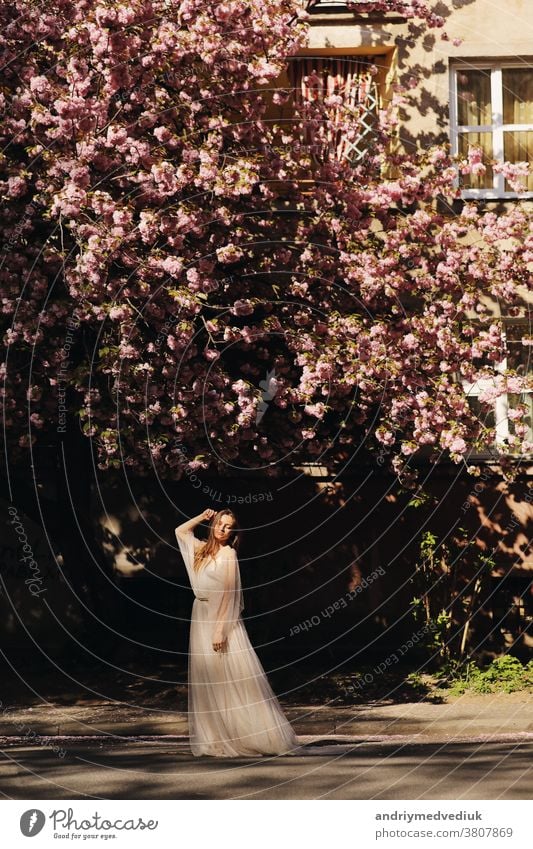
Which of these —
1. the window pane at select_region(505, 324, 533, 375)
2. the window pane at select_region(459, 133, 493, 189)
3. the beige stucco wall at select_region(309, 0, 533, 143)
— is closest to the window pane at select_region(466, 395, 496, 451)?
the window pane at select_region(505, 324, 533, 375)

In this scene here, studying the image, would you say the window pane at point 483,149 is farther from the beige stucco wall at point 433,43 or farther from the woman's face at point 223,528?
the woman's face at point 223,528

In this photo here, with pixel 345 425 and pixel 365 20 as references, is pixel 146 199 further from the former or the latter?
pixel 365 20

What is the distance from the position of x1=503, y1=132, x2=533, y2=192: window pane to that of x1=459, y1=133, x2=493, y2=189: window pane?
26 centimetres

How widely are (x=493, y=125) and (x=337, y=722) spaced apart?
28.7 ft

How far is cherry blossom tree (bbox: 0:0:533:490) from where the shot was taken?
1339 centimetres

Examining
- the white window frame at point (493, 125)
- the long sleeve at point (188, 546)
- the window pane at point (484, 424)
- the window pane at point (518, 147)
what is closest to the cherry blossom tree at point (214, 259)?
the window pane at point (484, 424)

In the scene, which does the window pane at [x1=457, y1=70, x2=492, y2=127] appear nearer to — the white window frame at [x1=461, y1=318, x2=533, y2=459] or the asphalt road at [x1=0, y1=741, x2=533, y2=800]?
the white window frame at [x1=461, y1=318, x2=533, y2=459]

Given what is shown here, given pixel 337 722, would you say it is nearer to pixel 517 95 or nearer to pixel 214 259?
pixel 214 259

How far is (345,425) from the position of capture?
1588 centimetres

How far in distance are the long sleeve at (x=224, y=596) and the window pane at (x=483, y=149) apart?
8.07 meters

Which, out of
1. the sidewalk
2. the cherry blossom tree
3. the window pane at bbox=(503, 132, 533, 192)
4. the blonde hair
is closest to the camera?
the blonde hair

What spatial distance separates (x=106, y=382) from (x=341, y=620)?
16.9 feet

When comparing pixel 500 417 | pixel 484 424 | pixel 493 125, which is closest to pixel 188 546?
pixel 484 424

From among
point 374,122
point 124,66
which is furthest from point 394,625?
point 124,66
